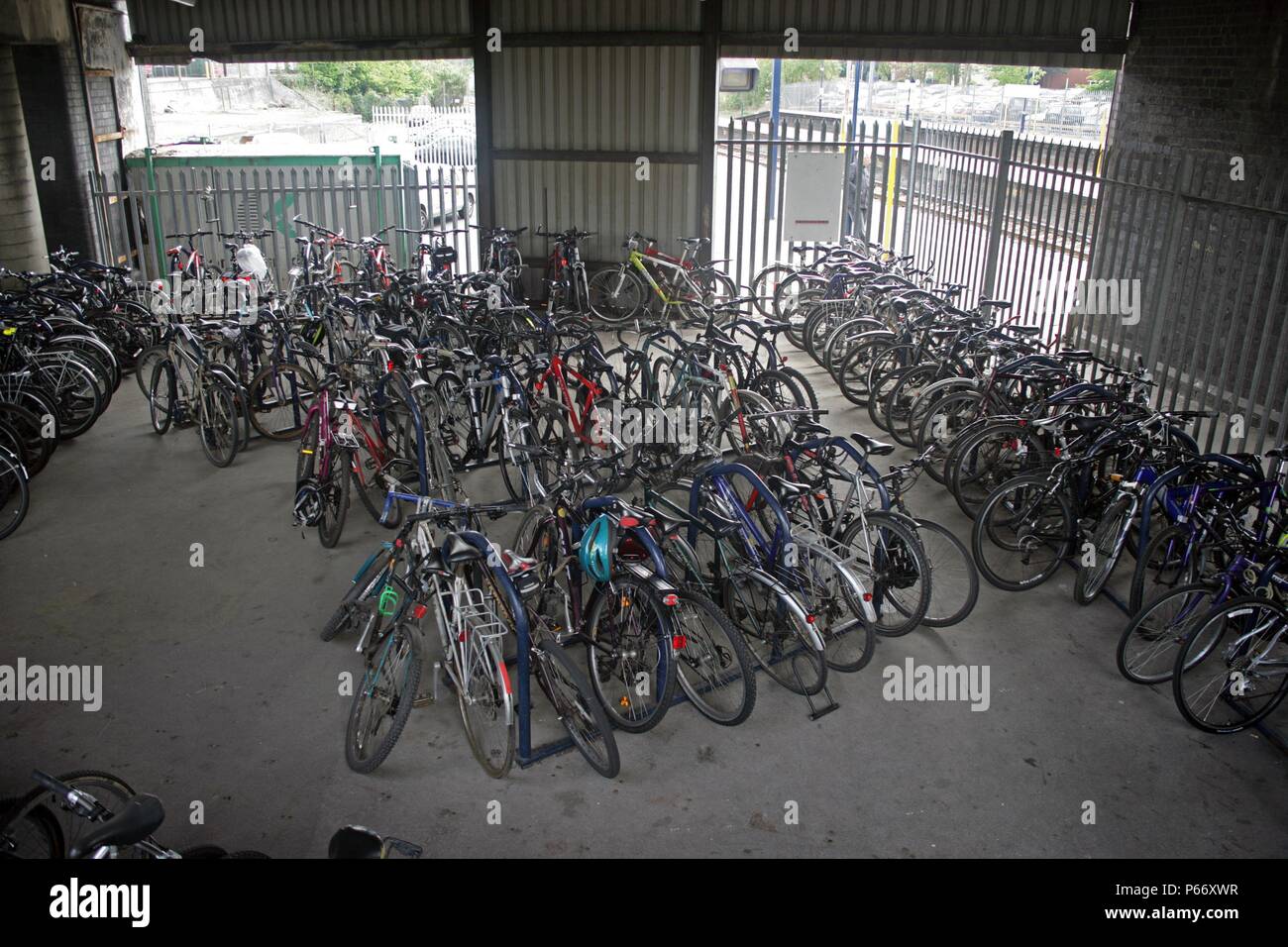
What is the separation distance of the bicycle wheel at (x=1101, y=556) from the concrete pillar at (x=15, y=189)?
9.62 m

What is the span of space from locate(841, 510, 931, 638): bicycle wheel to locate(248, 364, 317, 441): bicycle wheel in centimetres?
410

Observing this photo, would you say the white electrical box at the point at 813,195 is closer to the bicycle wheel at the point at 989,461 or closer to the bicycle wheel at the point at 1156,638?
the bicycle wheel at the point at 989,461

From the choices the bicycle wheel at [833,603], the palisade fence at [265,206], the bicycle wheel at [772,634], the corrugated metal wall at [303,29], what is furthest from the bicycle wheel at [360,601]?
the corrugated metal wall at [303,29]

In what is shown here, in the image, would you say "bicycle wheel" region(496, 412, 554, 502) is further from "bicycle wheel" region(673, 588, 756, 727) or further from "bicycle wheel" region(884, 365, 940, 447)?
"bicycle wheel" region(884, 365, 940, 447)

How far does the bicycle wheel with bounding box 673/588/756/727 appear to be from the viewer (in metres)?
3.91

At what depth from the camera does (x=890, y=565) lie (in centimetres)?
461

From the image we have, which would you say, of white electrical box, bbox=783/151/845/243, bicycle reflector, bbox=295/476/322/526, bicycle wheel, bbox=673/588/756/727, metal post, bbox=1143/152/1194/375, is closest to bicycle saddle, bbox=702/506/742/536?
bicycle wheel, bbox=673/588/756/727

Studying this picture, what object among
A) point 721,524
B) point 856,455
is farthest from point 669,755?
point 856,455

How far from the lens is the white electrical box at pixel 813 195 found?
33.2ft

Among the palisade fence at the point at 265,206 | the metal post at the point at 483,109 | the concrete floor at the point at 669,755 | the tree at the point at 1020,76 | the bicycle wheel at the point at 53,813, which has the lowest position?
the concrete floor at the point at 669,755

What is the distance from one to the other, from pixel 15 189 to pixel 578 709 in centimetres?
861

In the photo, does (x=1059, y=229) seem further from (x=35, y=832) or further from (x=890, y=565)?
(x=35, y=832)
